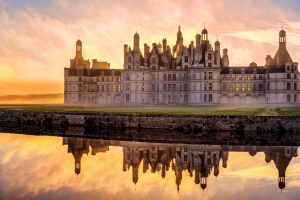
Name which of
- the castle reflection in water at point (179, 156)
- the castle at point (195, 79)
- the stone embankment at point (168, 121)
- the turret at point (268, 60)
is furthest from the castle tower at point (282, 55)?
the castle reflection in water at point (179, 156)

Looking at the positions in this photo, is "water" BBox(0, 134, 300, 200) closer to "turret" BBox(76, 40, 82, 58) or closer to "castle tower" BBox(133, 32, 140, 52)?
"castle tower" BBox(133, 32, 140, 52)

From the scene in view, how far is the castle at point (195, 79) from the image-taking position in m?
83.0

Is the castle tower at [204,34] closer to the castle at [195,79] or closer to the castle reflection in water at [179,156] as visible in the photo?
the castle at [195,79]

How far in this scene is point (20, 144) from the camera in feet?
108

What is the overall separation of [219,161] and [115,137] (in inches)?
511

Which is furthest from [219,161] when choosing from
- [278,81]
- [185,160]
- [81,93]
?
[81,93]

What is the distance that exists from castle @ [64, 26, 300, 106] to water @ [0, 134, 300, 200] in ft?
170

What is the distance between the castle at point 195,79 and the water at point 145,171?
51.9 metres

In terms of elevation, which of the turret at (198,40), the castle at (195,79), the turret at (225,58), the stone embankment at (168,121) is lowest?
the stone embankment at (168,121)

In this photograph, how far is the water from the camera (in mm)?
17766

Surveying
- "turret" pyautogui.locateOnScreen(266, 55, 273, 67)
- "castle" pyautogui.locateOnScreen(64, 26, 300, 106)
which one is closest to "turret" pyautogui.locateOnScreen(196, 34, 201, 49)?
"castle" pyautogui.locateOnScreen(64, 26, 300, 106)

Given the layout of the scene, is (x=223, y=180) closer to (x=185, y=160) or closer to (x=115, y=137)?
(x=185, y=160)

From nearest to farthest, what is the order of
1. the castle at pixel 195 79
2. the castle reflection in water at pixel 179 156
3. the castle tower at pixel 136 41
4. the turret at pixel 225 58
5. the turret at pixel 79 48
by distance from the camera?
the castle reflection in water at pixel 179 156 < the castle at pixel 195 79 < the castle tower at pixel 136 41 < the turret at pixel 225 58 < the turret at pixel 79 48

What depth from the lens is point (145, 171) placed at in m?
22.3
